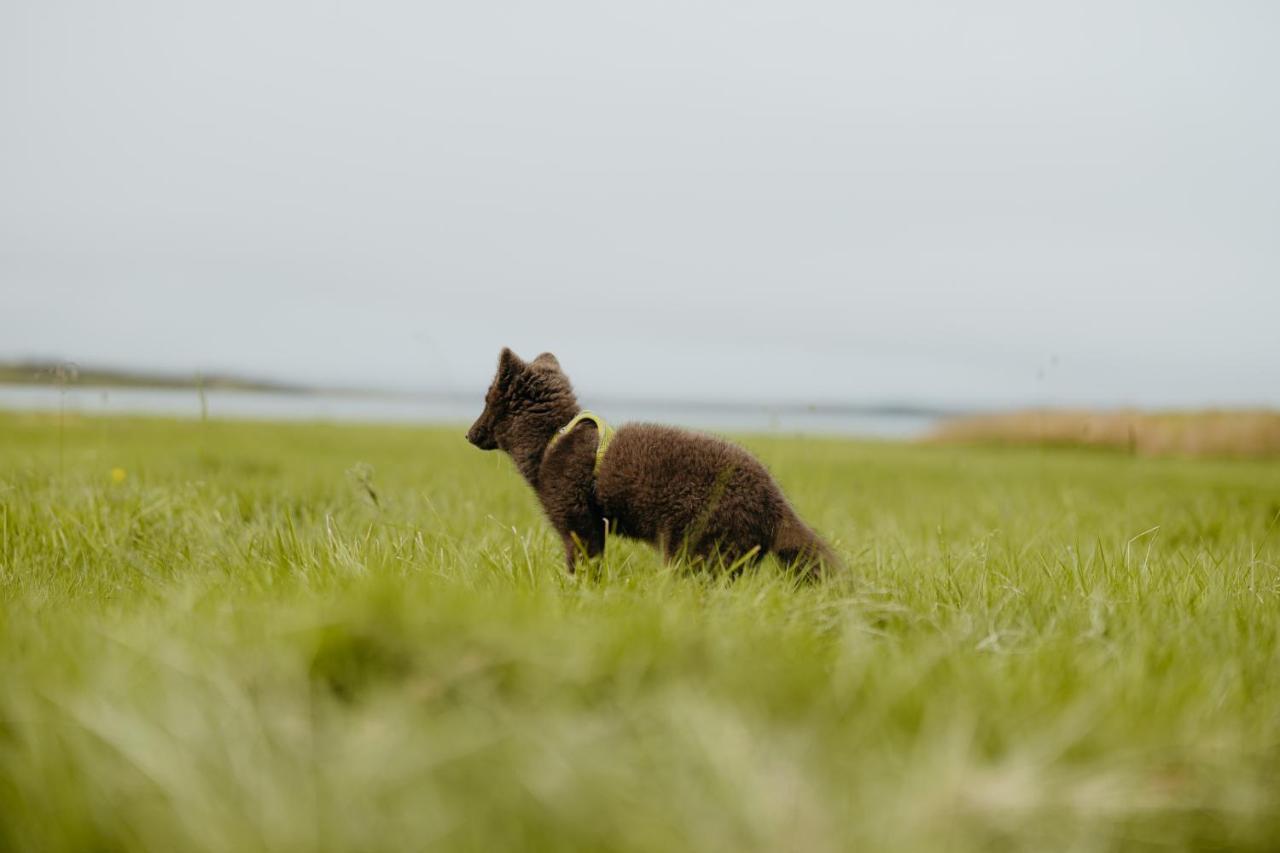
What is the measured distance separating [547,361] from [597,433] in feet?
2.06

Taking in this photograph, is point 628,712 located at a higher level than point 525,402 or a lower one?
lower

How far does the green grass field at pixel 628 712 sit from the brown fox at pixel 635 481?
216 millimetres

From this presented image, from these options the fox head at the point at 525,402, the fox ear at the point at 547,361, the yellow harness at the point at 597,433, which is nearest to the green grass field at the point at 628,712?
the yellow harness at the point at 597,433

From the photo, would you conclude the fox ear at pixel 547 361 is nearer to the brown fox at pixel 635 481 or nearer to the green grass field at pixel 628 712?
the brown fox at pixel 635 481

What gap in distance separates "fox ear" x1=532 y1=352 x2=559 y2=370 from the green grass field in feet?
3.73

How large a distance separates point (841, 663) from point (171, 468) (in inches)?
310

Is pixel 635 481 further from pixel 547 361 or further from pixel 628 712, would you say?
pixel 628 712

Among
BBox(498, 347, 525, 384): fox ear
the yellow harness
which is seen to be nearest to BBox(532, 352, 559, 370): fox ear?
BBox(498, 347, 525, 384): fox ear

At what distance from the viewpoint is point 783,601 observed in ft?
9.11

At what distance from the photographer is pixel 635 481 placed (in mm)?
3492

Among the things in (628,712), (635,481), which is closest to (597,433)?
(635,481)

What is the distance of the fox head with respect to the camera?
3914 mm

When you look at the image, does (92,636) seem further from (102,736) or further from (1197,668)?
(1197,668)

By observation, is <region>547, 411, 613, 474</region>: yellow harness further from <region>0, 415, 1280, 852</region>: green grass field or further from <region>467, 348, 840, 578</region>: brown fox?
<region>0, 415, 1280, 852</region>: green grass field
